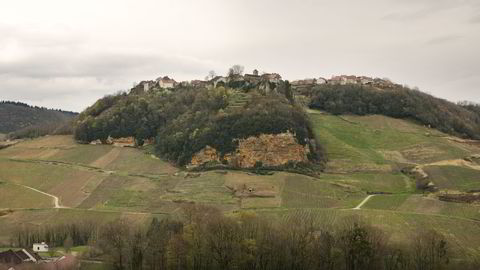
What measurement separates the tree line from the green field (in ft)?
42.2

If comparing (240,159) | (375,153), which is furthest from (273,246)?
(375,153)

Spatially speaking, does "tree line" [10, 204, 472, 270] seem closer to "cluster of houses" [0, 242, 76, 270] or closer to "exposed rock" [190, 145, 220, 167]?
"cluster of houses" [0, 242, 76, 270]

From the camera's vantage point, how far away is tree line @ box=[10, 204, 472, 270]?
83688 mm

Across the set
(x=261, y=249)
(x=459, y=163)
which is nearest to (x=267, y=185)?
(x=261, y=249)

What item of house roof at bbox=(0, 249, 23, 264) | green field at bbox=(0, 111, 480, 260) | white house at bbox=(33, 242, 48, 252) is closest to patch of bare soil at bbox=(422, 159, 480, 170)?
green field at bbox=(0, 111, 480, 260)

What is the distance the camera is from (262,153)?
5960 inches

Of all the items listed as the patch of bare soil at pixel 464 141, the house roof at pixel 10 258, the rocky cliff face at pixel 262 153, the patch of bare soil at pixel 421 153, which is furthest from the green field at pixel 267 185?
the house roof at pixel 10 258

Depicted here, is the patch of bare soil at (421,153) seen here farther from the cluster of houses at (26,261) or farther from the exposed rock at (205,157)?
the cluster of houses at (26,261)

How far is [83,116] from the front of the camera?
653ft

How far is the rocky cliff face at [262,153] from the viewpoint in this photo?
150 m

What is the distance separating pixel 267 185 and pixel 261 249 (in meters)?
50.3

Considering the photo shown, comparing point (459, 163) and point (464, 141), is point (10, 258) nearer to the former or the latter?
point (459, 163)

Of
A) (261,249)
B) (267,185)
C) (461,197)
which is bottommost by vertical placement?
(261,249)

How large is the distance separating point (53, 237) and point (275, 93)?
8683 cm
